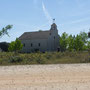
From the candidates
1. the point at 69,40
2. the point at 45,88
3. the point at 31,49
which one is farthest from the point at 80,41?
the point at 45,88

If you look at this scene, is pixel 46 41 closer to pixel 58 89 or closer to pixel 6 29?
pixel 6 29

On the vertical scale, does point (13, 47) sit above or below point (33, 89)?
above

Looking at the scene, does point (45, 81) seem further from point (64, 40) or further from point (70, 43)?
point (64, 40)

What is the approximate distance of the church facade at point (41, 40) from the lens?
61.6 m

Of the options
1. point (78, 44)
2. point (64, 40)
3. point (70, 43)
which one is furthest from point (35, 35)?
point (78, 44)

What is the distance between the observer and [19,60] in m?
21.0

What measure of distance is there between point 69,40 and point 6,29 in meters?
27.1

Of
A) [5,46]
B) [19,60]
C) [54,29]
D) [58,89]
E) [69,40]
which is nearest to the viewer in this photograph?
[58,89]

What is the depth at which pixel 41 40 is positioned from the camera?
61750 millimetres

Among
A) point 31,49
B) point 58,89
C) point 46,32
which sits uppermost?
point 46,32

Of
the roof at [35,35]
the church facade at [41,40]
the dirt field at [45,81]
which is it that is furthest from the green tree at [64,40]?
the dirt field at [45,81]

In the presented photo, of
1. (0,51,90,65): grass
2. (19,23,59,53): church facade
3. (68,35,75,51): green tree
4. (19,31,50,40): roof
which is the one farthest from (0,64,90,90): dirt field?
(19,31,50,40): roof

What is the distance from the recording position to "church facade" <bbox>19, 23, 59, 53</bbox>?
61.6 m

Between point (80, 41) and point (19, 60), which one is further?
point (80, 41)
